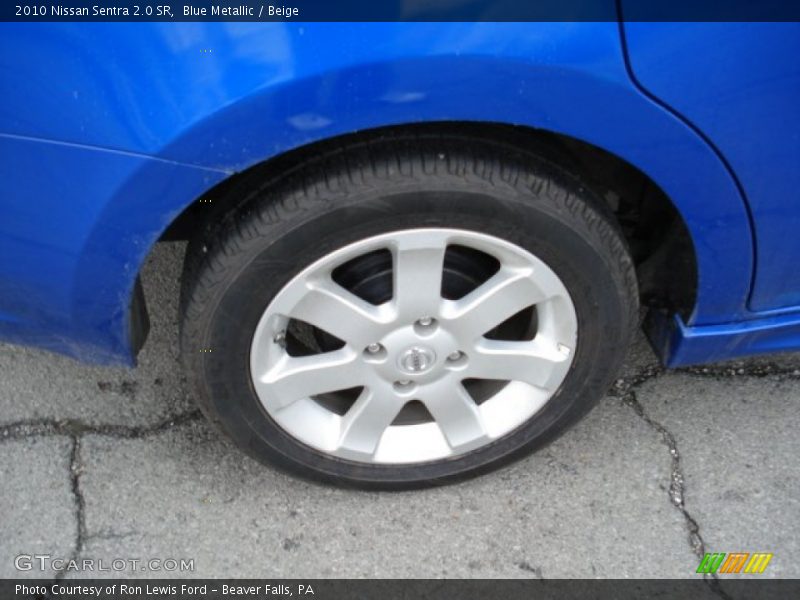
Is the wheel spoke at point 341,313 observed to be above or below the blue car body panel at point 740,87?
below

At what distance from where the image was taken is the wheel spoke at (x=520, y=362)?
1.87 m

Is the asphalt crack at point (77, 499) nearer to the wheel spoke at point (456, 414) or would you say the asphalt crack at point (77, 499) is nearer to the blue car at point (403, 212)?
the blue car at point (403, 212)

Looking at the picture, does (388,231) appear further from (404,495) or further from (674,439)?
(674,439)

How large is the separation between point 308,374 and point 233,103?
64 cm

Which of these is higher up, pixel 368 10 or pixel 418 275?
pixel 368 10

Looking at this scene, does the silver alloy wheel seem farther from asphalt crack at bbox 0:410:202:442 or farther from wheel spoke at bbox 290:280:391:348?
asphalt crack at bbox 0:410:202:442

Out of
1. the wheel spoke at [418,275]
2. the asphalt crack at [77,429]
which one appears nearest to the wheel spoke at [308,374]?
the wheel spoke at [418,275]

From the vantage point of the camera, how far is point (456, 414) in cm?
195

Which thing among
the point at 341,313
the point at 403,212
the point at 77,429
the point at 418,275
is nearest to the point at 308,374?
the point at 341,313

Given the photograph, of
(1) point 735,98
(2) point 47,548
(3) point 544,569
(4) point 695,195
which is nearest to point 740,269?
(4) point 695,195

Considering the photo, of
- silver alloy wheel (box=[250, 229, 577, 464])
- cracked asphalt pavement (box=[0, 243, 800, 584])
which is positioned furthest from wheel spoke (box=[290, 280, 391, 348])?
cracked asphalt pavement (box=[0, 243, 800, 584])
